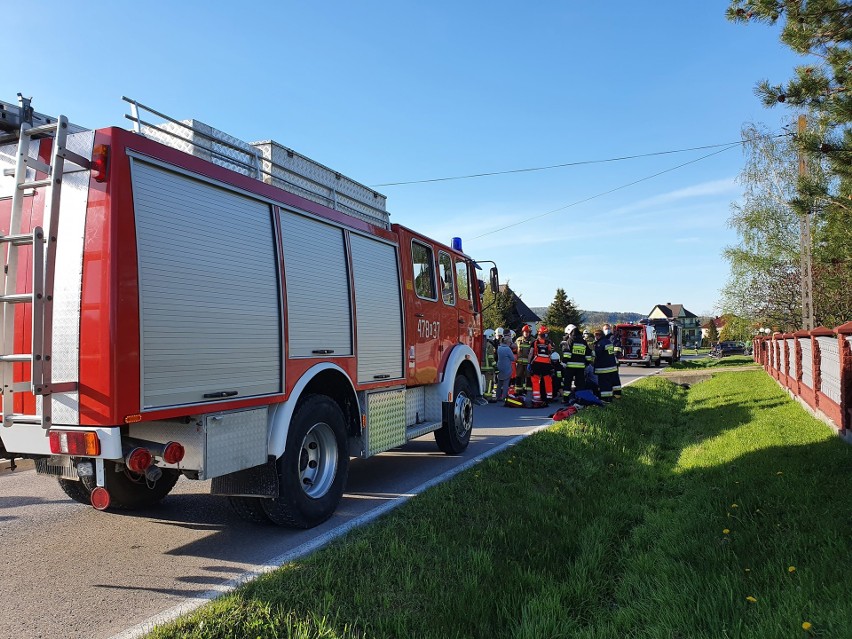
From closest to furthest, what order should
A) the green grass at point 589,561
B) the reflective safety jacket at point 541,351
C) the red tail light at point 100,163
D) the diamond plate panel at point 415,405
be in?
the green grass at point 589,561
the red tail light at point 100,163
the diamond plate panel at point 415,405
the reflective safety jacket at point 541,351

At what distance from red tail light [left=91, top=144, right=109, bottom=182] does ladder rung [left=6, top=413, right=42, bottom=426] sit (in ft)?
4.76

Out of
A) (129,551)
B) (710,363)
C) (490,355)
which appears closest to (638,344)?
(710,363)

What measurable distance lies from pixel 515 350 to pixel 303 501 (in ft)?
38.4

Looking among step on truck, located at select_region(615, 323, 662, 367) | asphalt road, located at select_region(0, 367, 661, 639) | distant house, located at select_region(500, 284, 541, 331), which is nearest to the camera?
asphalt road, located at select_region(0, 367, 661, 639)

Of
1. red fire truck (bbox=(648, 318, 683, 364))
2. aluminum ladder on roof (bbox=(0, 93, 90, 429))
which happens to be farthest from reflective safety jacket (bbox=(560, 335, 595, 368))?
red fire truck (bbox=(648, 318, 683, 364))

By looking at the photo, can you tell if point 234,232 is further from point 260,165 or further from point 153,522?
point 153,522

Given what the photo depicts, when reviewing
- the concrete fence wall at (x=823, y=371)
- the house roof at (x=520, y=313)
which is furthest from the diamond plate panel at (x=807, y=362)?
the house roof at (x=520, y=313)

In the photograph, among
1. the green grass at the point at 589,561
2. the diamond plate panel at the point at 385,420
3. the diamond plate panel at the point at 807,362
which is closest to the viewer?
the green grass at the point at 589,561

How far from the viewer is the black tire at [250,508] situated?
4578 millimetres

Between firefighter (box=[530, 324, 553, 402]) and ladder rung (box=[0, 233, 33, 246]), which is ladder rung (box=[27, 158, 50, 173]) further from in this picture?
firefighter (box=[530, 324, 553, 402])

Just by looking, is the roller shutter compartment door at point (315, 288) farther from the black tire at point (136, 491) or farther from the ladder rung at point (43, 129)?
the ladder rung at point (43, 129)

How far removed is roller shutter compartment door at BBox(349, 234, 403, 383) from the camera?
579 cm

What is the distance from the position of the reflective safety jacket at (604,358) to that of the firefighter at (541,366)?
1417 mm

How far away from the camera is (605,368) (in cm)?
1165
